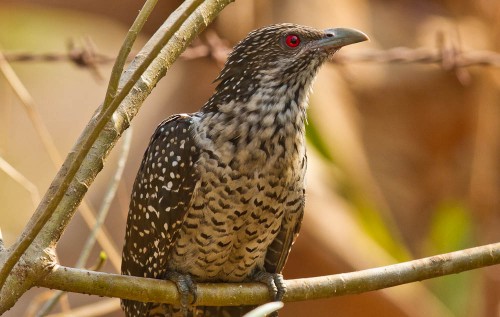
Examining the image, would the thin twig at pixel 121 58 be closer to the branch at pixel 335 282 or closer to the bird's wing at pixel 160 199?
the branch at pixel 335 282

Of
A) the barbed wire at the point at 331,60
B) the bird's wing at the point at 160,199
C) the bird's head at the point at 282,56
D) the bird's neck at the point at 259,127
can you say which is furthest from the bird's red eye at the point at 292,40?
the barbed wire at the point at 331,60

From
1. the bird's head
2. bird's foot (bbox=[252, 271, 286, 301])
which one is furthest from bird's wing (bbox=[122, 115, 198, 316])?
bird's foot (bbox=[252, 271, 286, 301])

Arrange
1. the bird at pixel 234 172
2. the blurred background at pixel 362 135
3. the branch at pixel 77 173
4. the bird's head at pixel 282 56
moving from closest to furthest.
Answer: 1. the branch at pixel 77 173
2. the bird at pixel 234 172
3. the bird's head at pixel 282 56
4. the blurred background at pixel 362 135

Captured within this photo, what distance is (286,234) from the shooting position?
3.23 metres

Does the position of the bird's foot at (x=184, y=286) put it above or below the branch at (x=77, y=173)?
below

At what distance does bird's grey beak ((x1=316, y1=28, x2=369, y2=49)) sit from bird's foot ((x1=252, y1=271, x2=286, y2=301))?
83cm

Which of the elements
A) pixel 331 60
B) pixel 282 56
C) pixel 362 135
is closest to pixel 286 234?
pixel 282 56

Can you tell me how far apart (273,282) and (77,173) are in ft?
3.26

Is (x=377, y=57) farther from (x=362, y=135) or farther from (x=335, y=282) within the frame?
(x=362, y=135)

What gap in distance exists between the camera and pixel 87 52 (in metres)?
3.79

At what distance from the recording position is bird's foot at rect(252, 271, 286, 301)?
2857 millimetres

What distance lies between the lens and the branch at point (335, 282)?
2281mm

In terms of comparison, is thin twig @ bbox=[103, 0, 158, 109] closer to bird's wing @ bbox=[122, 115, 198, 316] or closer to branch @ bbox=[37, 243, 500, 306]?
branch @ bbox=[37, 243, 500, 306]

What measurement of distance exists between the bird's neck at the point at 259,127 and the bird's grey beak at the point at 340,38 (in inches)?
6.6
